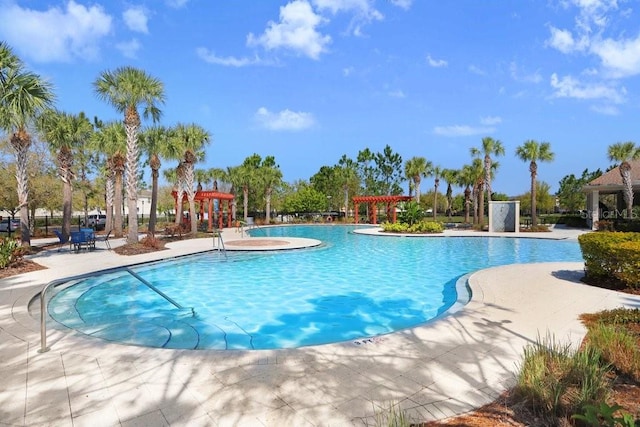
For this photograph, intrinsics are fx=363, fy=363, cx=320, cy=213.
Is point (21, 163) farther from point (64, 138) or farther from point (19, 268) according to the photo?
point (19, 268)

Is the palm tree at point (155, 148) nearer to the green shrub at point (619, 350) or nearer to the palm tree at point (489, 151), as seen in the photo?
the green shrub at point (619, 350)

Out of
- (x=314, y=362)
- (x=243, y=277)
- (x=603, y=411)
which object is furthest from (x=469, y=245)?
(x=603, y=411)

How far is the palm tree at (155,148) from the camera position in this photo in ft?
66.2

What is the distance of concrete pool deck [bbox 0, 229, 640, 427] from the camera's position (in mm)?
2912

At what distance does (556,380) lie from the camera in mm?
2957

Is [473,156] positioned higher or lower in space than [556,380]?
higher

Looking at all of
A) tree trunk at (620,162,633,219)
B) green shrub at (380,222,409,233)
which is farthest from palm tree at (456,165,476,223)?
green shrub at (380,222,409,233)

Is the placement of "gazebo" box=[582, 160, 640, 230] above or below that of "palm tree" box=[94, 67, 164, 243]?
below

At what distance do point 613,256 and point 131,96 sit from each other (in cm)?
1613

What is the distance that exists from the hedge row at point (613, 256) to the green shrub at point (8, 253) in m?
14.2

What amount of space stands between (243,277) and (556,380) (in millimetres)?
8586

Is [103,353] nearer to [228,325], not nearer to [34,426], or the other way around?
[34,426]

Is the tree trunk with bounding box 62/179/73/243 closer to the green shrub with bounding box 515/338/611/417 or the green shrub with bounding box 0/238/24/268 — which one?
the green shrub with bounding box 0/238/24/268

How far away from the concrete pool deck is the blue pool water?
113 centimetres
